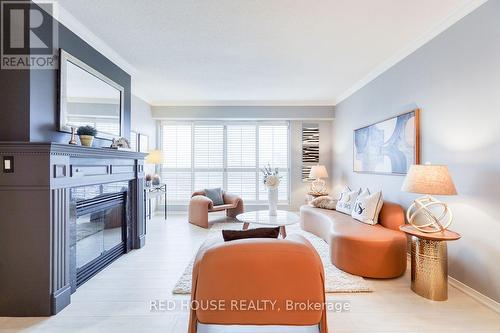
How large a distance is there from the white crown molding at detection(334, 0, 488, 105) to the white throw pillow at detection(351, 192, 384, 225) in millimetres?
1888

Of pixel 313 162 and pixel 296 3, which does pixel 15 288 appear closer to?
pixel 296 3

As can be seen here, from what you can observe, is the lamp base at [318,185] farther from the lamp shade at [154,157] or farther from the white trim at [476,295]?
the lamp shade at [154,157]

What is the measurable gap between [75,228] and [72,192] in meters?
0.37

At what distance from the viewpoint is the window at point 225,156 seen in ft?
20.0

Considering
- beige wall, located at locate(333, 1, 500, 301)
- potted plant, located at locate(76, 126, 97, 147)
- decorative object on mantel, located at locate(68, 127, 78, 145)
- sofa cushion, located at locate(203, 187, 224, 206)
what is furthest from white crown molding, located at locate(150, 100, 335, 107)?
decorative object on mantel, located at locate(68, 127, 78, 145)

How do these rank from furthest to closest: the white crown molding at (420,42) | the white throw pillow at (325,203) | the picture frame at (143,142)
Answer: the picture frame at (143,142) < the white throw pillow at (325,203) < the white crown molding at (420,42)

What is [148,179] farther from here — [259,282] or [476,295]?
[476,295]

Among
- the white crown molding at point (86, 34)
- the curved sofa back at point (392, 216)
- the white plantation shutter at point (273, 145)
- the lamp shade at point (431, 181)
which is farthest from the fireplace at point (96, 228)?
the curved sofa back at point (392, 216)

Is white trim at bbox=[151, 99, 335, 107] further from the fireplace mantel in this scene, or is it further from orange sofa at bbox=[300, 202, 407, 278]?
the fireplace mantel

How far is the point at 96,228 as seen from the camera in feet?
9.57

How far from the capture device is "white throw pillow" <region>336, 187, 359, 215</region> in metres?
3.86

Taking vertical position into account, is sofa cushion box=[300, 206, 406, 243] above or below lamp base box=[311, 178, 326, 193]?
below

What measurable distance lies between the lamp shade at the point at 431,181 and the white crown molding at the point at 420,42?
150 cm

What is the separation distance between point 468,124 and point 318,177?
3.17 m
